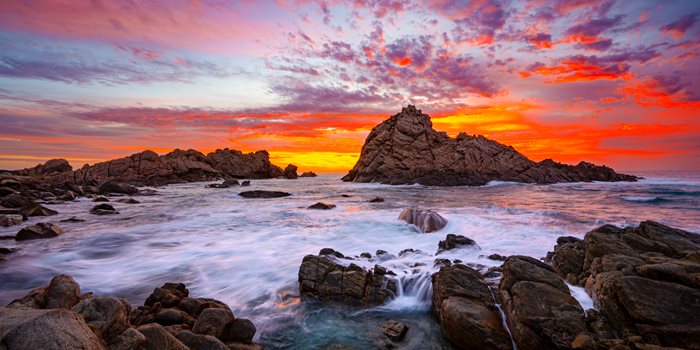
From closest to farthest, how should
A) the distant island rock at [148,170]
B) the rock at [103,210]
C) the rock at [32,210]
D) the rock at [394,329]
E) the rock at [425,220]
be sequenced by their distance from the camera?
1. the rock at [394,329]
2. the rock at [425,220]
3. the rock at [32,210]
4. the rock at [103,210]
5. the distant island rock at [148,170]

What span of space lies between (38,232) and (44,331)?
15.7 metres

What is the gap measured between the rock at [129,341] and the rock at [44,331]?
344 mm

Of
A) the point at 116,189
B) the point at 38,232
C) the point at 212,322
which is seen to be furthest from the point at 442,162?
the point at 212,322

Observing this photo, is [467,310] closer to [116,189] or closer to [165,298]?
[165,298]

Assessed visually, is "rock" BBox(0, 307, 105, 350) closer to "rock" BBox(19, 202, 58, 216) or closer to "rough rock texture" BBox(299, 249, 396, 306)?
"rough rock texture" BBox(299, 249, 396, 306)

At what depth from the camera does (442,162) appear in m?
68.5

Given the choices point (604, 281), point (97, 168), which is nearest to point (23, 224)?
point (604, 281)

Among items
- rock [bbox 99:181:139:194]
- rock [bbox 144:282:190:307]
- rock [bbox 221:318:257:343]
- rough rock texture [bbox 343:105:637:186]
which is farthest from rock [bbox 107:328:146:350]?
rough rock texture [bbox 343:105:637:186]

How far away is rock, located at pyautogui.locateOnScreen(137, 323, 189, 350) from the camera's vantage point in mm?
4141

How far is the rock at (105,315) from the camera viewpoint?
438 cm

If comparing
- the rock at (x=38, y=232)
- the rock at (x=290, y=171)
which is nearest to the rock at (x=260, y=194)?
the rock at (x=38, y=232)

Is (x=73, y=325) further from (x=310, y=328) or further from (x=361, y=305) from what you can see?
(x=361, y=305)

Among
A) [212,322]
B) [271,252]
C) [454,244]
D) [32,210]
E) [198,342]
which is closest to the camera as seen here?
[198,342]

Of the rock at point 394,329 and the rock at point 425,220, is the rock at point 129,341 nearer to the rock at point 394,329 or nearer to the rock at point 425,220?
the rock at point 394,329
